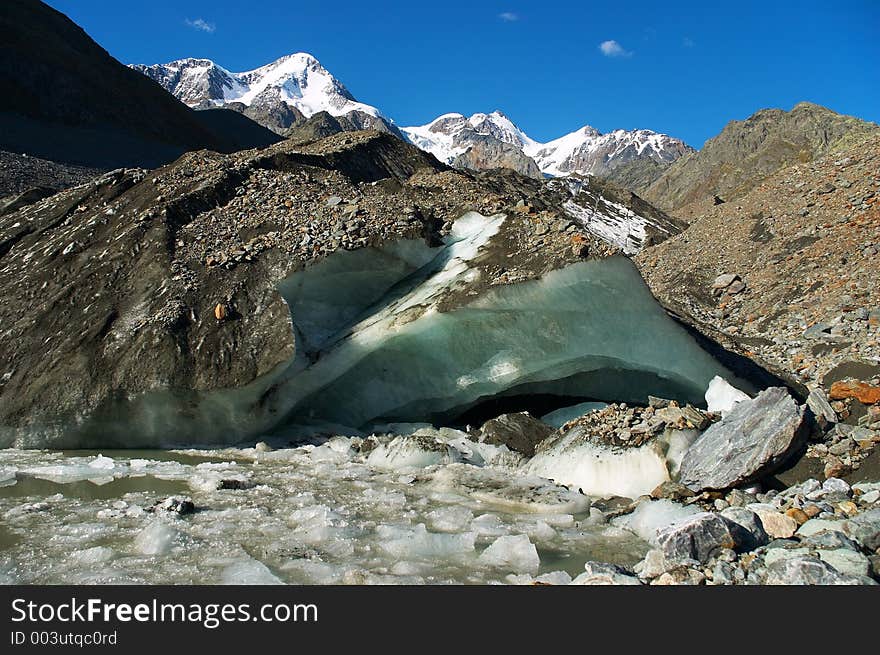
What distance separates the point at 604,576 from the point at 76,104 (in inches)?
2247

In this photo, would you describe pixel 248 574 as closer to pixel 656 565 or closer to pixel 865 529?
pixel 656 565

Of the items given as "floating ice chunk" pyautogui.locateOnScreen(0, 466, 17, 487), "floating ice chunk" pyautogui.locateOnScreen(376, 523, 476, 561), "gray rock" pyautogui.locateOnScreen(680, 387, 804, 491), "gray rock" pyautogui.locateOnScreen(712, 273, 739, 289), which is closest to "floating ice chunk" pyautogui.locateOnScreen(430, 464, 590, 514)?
"gray rock" pyautogui.locateOnScreen(680, 387, 804, 491)

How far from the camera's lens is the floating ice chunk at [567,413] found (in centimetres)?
852

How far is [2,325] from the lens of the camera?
806cm

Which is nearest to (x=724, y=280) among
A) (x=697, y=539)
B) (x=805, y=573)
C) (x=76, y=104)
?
(x=697, y=539)

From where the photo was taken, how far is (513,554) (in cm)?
430

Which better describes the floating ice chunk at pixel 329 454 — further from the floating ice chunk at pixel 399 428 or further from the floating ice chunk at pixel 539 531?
the floating ice chunk at pixel 539 531

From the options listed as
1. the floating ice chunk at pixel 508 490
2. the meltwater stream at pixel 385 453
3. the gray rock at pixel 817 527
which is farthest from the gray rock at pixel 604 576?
the floating ice chunk at pixel 508 490

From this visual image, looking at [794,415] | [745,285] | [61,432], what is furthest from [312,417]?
[745,285]

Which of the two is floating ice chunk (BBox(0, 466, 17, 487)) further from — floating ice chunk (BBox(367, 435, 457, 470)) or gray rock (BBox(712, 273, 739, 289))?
gray rock (BBox(712, 273, 739, 289))

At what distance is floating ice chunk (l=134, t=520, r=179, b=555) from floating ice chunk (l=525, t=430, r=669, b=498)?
3696 mm

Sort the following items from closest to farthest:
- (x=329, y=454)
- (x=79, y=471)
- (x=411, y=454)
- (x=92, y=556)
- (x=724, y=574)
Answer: (x=724, y=574) < (x=92, y=556) < (x=79, y=471) < (x=411, y=454) < (x=329, y=454)

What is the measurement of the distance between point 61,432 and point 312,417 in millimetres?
2992
